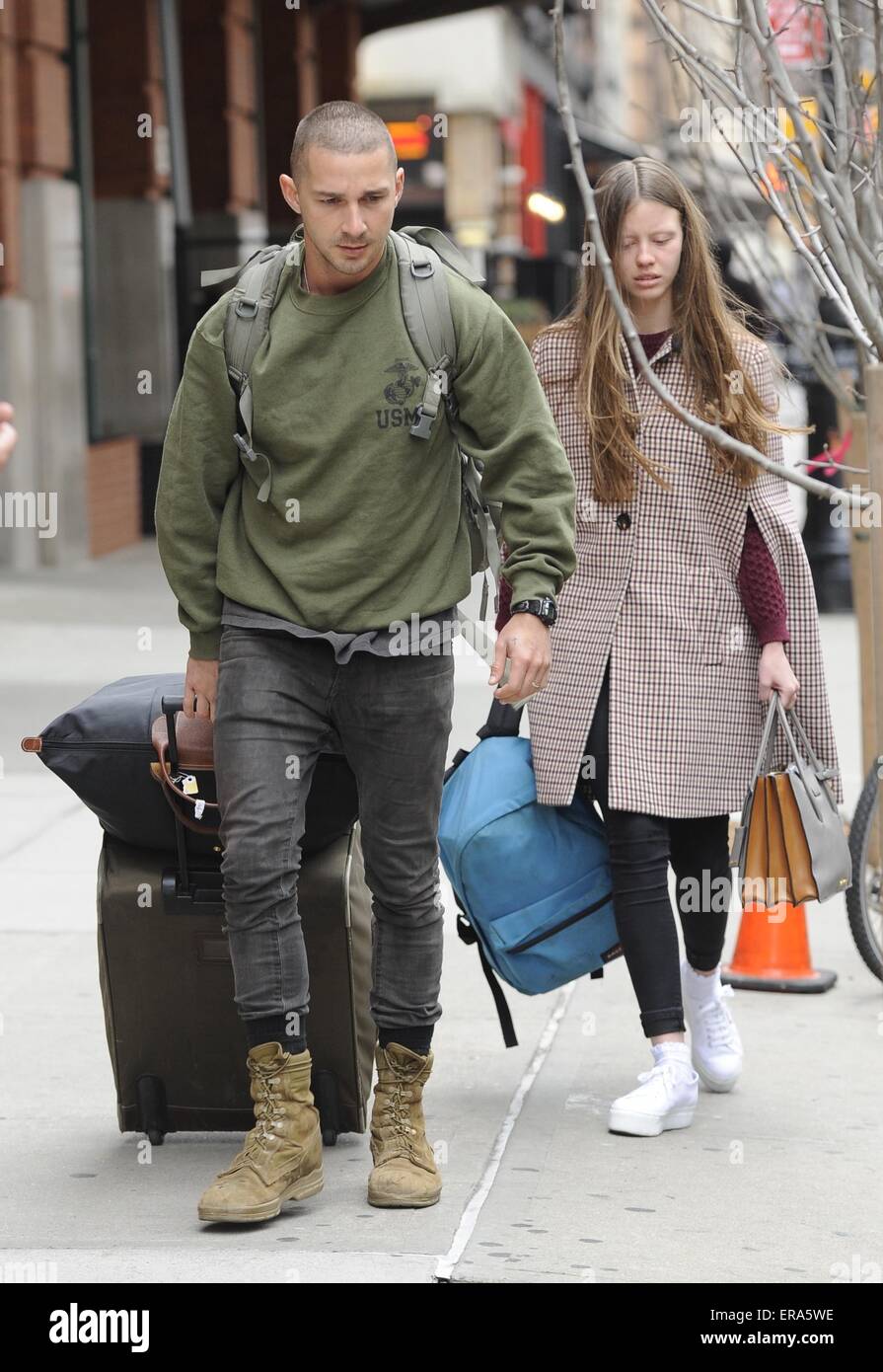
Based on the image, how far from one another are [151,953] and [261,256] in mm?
1386

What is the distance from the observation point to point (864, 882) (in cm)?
555

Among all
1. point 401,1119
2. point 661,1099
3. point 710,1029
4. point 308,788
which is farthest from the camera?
point 710,1029

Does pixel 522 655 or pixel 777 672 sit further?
pixel 777 672

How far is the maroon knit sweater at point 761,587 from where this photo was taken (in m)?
4.53

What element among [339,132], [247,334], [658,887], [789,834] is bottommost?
[658,887]

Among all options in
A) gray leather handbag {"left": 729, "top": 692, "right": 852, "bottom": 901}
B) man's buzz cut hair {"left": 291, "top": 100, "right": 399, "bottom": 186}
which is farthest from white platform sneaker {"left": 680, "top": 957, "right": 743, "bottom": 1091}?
man's buzz cut hair {"left": 291, "top": 100, "right": 399, "bottom": 186}

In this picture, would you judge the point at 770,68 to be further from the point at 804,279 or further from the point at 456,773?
the point at 804,279

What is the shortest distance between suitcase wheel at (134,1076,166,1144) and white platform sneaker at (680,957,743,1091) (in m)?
1.26

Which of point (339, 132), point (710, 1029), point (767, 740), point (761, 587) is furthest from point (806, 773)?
point (339, 132)

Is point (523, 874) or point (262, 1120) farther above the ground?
point (523, 874)

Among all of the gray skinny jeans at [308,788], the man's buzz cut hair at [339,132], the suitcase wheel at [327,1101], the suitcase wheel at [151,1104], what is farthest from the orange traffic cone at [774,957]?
the man's buzz cut hair at [339,132]

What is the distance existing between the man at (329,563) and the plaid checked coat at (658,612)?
0.65 meters

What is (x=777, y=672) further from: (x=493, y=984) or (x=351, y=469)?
(x=351, y=469)

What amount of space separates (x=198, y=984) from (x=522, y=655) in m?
0.98
